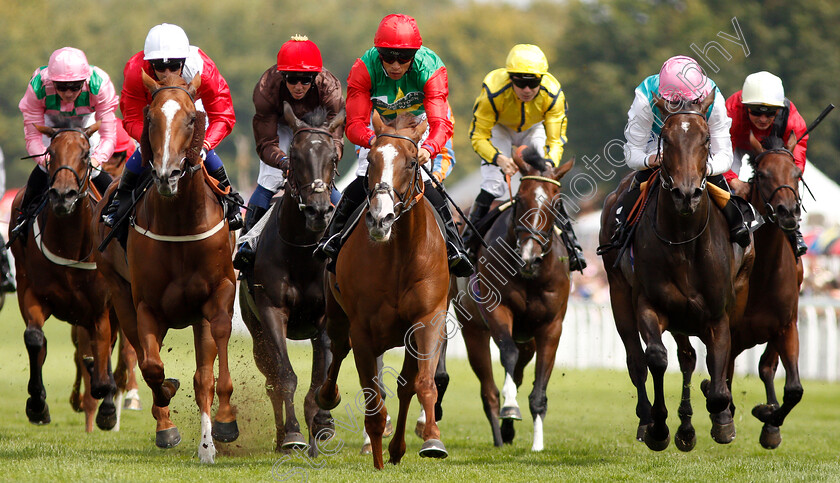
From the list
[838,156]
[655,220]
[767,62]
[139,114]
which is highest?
[767,62]

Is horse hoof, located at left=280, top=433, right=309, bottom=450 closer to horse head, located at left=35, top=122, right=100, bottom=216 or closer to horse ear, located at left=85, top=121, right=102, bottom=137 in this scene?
horse head, located at left=35, top=122, right=100, bottom=216

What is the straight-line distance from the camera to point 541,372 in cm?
880

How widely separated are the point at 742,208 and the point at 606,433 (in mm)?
2977

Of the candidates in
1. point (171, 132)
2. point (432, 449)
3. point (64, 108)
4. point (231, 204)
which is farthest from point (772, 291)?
point (64, 108)

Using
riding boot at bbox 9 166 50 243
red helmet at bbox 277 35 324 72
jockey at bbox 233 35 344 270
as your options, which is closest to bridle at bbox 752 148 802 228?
jockey at bbox 233 35 344 270

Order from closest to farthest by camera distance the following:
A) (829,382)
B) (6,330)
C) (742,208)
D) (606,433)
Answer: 1. (742,208)
2. (606,433)
3. (829,382)
4. (6,330)

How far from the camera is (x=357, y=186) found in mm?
7324

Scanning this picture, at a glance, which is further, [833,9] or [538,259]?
[833,9]

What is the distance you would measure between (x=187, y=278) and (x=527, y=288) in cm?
295

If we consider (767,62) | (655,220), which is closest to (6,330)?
(655,220)

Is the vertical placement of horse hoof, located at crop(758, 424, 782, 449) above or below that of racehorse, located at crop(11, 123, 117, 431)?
below

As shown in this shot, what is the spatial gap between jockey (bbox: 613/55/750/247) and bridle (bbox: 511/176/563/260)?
62 centimetres

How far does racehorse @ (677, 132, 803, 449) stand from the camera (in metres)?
8.24

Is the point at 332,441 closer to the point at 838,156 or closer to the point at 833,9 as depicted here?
the point at 838,156
